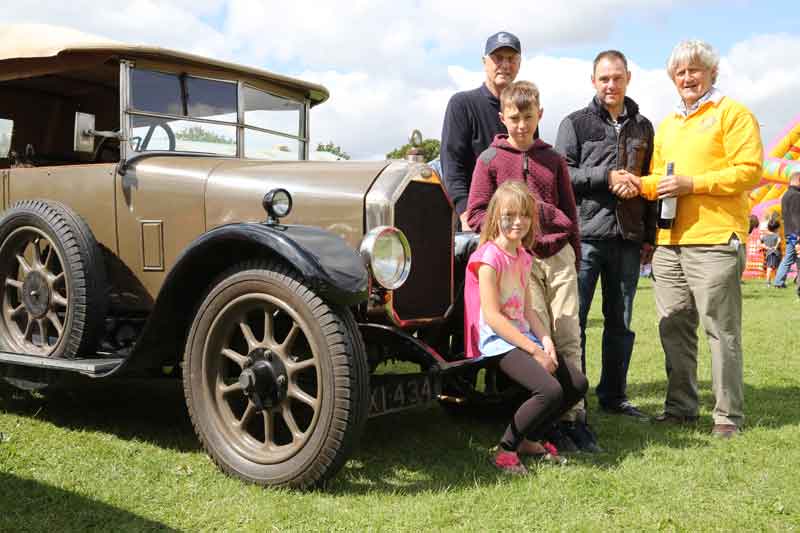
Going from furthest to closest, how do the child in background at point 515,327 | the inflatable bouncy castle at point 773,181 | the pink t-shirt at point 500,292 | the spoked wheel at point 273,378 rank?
the inflatable bouncy castle at point 773,181
the pink t-shirt at point 500,292
the child in background at point 515,327
the spoked wheel at point 273,378

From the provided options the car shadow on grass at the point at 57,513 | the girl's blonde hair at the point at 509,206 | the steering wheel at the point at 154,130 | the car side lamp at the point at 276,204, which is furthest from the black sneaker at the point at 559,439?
the steering wheel at the point at 154,130

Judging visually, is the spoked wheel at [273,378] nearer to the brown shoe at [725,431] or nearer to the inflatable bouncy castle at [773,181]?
the brown shoe at [725,431]

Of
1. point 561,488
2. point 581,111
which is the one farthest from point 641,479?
point 581,111

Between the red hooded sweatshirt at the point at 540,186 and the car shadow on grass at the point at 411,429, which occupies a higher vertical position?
the red hooded sweatshirt at the point at 540,186

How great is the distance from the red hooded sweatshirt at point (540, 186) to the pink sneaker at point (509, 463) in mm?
1034

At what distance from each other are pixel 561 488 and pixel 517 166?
160 centimetres

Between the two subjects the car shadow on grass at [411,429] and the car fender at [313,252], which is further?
the car shadow on grass at [411,429]

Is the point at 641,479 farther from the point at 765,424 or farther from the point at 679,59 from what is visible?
the point at 679,59

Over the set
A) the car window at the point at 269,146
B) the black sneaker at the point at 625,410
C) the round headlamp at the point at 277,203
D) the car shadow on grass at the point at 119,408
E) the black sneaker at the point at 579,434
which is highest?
the car window at the point at 269,146

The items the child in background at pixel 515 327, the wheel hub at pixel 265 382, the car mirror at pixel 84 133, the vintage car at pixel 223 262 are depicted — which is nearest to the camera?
the vintage car at pixel 223 262

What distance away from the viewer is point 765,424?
450 cm

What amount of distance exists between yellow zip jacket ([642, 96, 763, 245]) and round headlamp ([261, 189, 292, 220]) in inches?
84.2

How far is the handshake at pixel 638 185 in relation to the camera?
4246 millimetres

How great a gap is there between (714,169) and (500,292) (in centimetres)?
157
